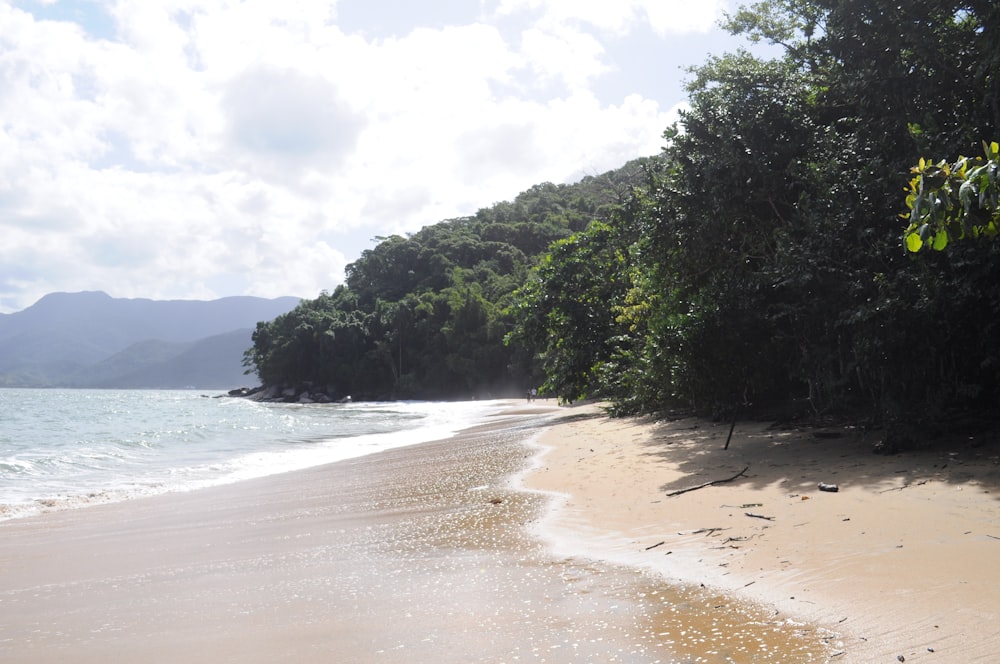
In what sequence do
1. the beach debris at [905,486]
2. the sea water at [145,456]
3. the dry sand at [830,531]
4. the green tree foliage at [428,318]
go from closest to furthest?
1. the dry sand at [830,531]
2. the beach debris at [905,486]
3. the sea water at [145,456]
4. the green tree foliage at [428,318]

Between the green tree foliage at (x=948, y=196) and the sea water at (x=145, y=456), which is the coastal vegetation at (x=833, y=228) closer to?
the green tree foliage at (x=948, y=196)

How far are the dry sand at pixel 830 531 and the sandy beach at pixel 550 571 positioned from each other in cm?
2

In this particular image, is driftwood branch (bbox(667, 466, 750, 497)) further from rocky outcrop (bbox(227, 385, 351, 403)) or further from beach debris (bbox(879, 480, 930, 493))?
rocky outcrop (bbox(227, 385, 351, 403))

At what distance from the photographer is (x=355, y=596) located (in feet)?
13.6

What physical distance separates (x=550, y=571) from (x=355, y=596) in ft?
4.11

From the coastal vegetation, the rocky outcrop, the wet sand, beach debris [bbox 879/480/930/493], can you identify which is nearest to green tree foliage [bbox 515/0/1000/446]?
the coastal vegetation

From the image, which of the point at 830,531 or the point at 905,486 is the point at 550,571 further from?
the point at 905,486

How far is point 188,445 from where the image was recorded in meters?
17.5

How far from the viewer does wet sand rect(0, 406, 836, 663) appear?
127 inches

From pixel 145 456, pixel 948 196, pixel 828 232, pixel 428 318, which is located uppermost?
pixel 428 318

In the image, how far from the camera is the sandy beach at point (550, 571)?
10.6ft

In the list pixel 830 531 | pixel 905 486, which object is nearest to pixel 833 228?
pixel 905 486

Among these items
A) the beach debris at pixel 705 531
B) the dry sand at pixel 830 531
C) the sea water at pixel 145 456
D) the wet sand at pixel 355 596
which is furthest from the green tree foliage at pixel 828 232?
the sea water at pixel 145 456

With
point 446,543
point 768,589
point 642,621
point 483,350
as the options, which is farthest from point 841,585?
point 483,350
